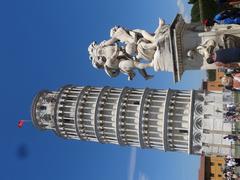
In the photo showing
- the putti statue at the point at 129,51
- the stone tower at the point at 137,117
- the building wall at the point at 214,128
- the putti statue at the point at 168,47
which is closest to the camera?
the putti statue at the point at 168,47

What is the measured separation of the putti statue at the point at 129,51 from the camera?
68.3 feet

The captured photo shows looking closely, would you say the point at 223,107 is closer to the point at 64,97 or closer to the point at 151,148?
the point at 151,148

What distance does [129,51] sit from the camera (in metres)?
21.8

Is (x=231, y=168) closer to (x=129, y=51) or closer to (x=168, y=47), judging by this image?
(x=129, y=51)

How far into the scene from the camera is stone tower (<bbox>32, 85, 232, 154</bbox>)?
172ft

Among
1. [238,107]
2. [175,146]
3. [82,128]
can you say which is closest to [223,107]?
[175,146]

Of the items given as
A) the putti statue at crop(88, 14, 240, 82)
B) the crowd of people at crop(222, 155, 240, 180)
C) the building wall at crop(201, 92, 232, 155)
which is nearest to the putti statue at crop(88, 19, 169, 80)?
the putti statue at crop(88, 14, 240, 82)

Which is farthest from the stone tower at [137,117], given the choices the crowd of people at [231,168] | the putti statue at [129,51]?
the putti statue at [129,51]

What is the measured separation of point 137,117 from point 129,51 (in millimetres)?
34569

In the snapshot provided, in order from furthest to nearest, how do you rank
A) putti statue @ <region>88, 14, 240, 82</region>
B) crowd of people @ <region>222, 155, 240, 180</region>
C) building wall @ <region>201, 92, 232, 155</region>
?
building wall @ <region>201, 92, 232, 155</region> < crowd of people @ <region>222, 155, 240, 180</region> < putti statue @ <region>88, 14, 240, 82</region>

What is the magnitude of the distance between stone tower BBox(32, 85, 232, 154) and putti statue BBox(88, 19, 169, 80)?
29784 mm

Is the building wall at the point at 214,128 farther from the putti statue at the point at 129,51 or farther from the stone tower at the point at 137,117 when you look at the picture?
the putti statue at the point at 129,51

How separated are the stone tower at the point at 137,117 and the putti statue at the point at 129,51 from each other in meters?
29.8

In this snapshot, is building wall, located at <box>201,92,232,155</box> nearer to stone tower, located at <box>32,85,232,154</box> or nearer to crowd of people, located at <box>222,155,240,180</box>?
stone tower, located at <box>32,85,232,154</box>
